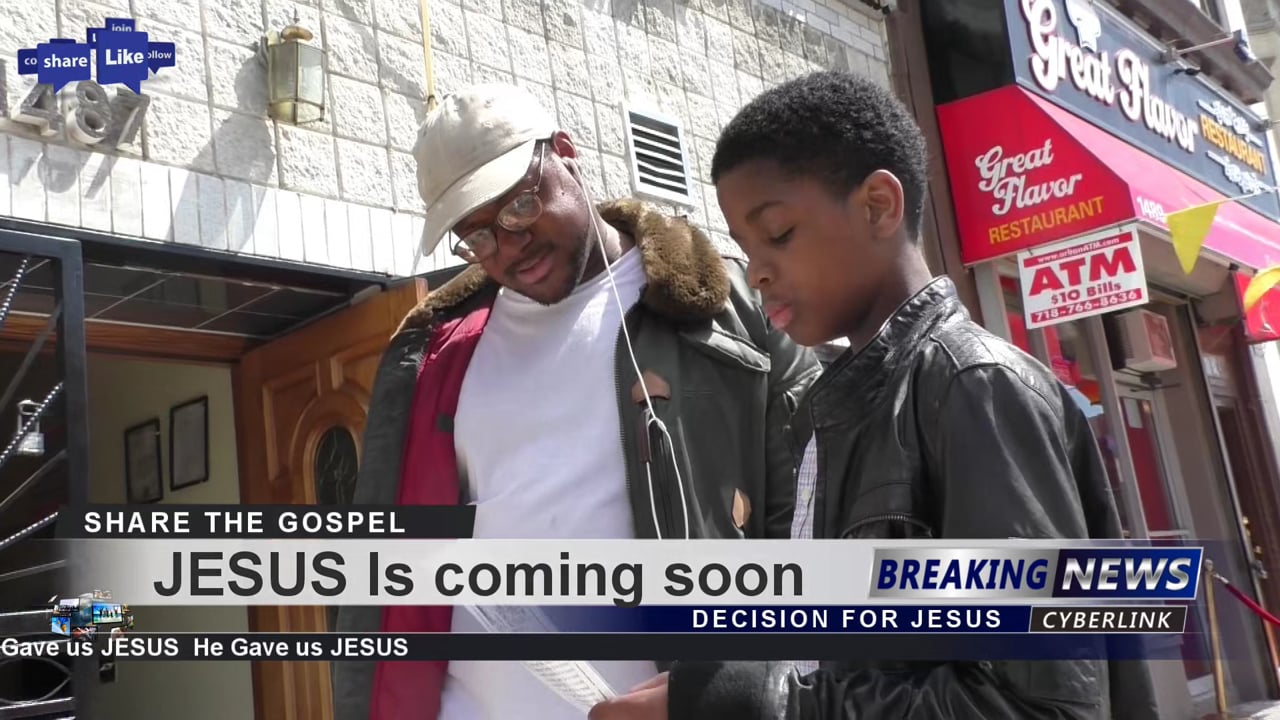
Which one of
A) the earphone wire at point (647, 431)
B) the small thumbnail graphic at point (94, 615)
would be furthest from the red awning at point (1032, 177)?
the small thumbnail graphic at point (94, 615)

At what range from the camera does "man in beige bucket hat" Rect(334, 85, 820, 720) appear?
7.29 ft

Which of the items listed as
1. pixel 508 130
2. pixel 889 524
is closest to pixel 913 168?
pixel 889 524

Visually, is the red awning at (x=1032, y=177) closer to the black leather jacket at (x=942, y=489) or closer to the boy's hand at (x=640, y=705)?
the black leather jacket at (x=942, y=489)

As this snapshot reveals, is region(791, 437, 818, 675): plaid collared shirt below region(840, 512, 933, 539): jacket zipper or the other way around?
the other way around

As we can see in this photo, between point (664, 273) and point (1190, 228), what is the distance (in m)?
6.23

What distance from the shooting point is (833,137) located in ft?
4.63

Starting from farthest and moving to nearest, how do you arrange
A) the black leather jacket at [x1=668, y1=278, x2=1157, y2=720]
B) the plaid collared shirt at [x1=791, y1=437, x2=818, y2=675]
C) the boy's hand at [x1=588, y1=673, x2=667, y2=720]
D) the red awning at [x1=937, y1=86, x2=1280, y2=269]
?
the red awning at [x1=937, y1=86, x2=1280, y2=269] < the plaid collared shirt at [x1=791, y1=437, x2=818, y2=675] < the boy's hand at [x1=588, y1=673, x2=667, y2=720] < the black leather jacket at [x1=668, y1=278, x2=1157, y2=720]

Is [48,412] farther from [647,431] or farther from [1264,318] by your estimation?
[1264,318]

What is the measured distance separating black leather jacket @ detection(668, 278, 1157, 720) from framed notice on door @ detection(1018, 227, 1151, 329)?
247 inches

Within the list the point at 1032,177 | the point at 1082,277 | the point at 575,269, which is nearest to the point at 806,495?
the point at 575,269

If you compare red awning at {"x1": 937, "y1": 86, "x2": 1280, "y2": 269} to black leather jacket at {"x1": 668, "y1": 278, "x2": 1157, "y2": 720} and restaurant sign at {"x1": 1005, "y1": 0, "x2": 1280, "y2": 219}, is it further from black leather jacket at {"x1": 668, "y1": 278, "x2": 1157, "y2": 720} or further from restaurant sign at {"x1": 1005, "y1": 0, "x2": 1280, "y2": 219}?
black leather jacket at {"x1": 668, "y1": 278, "x2": 1157, "y2": 720}

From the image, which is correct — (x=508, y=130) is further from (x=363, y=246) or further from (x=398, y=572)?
(x=363, y=246)

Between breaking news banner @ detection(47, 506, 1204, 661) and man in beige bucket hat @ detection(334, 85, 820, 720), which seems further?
man in beige bucket hat @ detection(334, 85, 820, 720)

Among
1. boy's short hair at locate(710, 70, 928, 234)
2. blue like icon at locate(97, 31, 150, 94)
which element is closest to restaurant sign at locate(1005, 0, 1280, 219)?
blue like icon at locate(97, 31, 150, 94)
